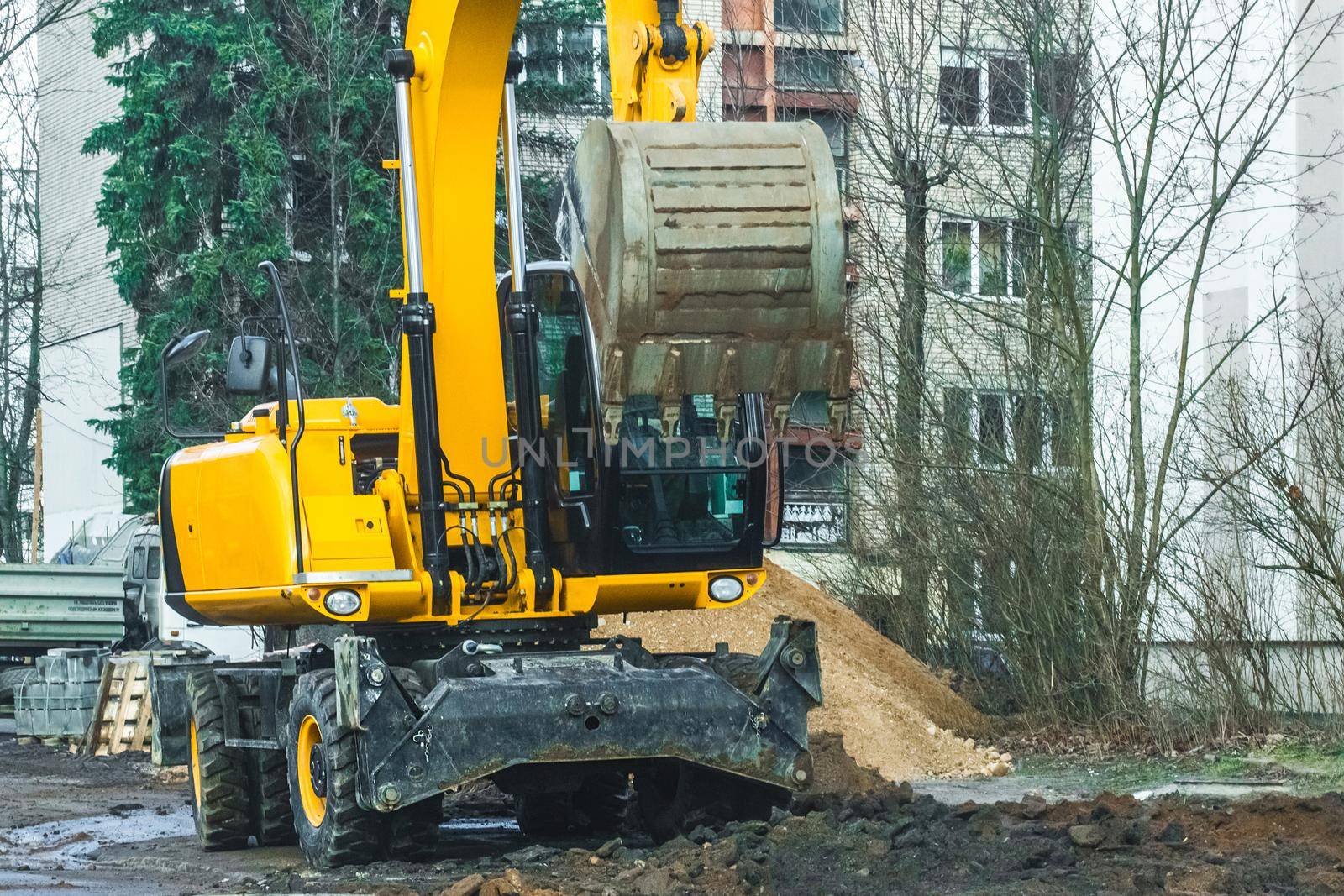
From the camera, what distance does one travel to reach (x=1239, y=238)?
19422 millimetres

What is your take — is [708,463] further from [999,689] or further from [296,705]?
[999,689]

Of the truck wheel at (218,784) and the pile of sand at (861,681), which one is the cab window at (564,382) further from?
the pile of sand at (861,681)

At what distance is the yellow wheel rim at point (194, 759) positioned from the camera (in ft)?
38.3

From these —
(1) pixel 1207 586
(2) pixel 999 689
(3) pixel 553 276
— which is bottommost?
(2) pixel 999 689

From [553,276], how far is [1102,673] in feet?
28.7

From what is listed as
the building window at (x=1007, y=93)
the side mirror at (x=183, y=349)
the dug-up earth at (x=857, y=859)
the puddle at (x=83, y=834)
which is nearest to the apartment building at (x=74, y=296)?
the building window at (x=1007, y=93)

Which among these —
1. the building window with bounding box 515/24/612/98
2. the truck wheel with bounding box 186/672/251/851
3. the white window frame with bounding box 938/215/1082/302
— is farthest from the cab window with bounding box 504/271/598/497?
the building window with bounding box 515/24/612/98

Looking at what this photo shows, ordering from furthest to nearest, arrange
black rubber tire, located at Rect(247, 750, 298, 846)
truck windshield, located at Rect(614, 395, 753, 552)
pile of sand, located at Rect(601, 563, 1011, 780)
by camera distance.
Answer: pile of sand, located at Rect(601, 563, 1011, 780) → black rubber tire, located at Rect(247, 750, 298, 846) → truck windshield, located at Rect(614, 395, 753, 552)

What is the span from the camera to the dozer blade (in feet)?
29.1

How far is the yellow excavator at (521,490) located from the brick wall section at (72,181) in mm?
30354

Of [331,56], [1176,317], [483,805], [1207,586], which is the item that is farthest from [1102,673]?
[331,56]

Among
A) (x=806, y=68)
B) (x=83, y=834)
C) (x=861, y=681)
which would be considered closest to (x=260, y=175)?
(x=806, y=68)

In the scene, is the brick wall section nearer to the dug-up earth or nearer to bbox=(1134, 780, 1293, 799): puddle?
bbox=(1134, 780, 1293, 799): puddle

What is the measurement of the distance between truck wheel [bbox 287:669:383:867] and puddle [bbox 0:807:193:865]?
207cm
